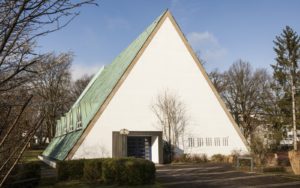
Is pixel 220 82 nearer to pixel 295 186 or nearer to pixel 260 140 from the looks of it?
pixel 260 140

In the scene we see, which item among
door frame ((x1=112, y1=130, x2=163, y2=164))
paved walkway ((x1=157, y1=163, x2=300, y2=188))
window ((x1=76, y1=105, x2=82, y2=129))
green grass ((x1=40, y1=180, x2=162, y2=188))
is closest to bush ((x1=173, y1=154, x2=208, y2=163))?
door frame ((x1=112, y1=130, x2=163, y2=164))

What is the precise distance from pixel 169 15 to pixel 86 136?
1176 centimetres

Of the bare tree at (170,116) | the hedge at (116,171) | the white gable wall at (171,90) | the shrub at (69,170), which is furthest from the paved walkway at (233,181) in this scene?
the bare tree at (170,116)

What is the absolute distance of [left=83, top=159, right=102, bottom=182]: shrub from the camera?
16.2 metres

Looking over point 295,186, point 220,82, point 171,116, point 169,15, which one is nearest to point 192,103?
point 171,116

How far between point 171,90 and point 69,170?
1371cm

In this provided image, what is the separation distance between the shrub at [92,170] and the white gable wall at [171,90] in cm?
969

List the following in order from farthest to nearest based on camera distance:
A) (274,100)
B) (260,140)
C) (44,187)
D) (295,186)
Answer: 1. (274,100)
2. (260,140)
3. (44,187)
4. (295,186)

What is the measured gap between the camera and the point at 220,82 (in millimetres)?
54500

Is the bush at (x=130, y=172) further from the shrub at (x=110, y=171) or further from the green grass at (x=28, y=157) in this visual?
the green grass at (x=28, y=157)

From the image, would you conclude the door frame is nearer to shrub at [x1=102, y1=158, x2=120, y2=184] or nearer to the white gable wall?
the white gable wall

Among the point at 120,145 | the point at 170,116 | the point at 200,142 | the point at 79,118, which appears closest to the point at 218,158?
the point at 200,142

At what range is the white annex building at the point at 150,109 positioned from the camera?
26078 millimetres

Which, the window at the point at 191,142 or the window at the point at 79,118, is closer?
the window at the point at 79,118
